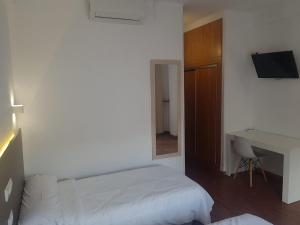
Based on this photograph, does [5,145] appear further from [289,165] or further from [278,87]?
[278,87]

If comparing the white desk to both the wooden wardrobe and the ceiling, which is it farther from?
the ceiling

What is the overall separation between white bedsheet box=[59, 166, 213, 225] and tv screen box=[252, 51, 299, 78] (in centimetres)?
207

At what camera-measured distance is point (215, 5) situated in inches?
137

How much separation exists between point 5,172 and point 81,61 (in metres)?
1.58

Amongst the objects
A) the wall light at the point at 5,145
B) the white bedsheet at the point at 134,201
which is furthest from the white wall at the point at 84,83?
the wall light at the point at 5,145

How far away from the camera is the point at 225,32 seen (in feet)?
12.3

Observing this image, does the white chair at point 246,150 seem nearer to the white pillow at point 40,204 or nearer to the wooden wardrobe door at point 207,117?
the wooden wardrobe door at point 207,117

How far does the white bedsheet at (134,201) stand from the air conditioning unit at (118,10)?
182cm

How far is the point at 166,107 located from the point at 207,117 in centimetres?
121

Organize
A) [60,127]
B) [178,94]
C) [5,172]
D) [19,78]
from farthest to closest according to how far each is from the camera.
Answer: [178,94], [60,127], [19,78], [5,172]

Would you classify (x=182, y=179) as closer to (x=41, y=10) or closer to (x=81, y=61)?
(x=81, y=61)

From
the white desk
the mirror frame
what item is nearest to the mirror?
the mirror frame

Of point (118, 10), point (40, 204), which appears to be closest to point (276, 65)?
point (118, 10)

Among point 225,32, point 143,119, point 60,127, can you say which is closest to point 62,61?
point 60,127
